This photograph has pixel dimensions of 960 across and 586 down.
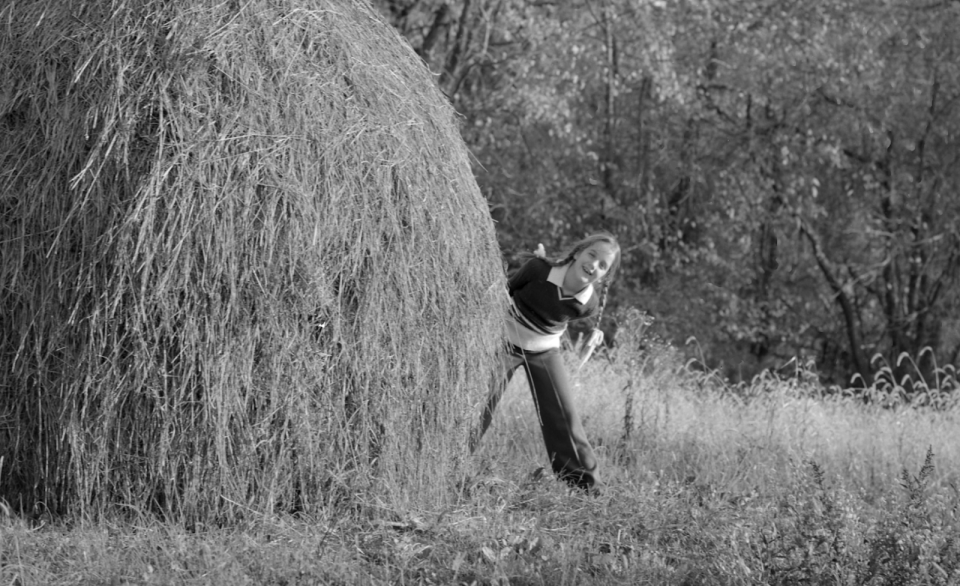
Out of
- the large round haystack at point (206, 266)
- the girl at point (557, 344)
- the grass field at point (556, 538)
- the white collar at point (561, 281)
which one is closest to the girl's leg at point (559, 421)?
the girl at point (557, 344)

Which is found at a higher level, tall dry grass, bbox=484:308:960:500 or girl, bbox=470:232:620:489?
girl, bbox=470:232:620:489

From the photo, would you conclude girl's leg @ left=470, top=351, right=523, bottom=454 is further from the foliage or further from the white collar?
the foliage

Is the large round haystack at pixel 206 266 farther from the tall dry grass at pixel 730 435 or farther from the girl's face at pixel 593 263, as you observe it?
the tall dry grass at pixel 730 435

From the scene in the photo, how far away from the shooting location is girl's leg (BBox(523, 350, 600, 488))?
550 centimetres

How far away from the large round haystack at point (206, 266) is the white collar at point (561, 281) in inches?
41.4

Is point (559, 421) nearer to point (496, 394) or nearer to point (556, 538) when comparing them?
point (496, 394)

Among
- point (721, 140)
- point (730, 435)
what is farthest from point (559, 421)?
point (721, 140)

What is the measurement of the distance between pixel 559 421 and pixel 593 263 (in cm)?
82

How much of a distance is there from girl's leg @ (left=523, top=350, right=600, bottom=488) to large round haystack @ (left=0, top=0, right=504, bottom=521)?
95cm

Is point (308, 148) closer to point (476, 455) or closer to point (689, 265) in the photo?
point (476, 455)

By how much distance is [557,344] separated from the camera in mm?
5617

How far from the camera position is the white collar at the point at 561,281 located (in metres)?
5.56

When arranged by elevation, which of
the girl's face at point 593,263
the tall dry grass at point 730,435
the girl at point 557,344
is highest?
the girl's face at point 593,263

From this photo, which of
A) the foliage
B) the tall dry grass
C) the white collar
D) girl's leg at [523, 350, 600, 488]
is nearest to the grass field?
the tall dry grass
